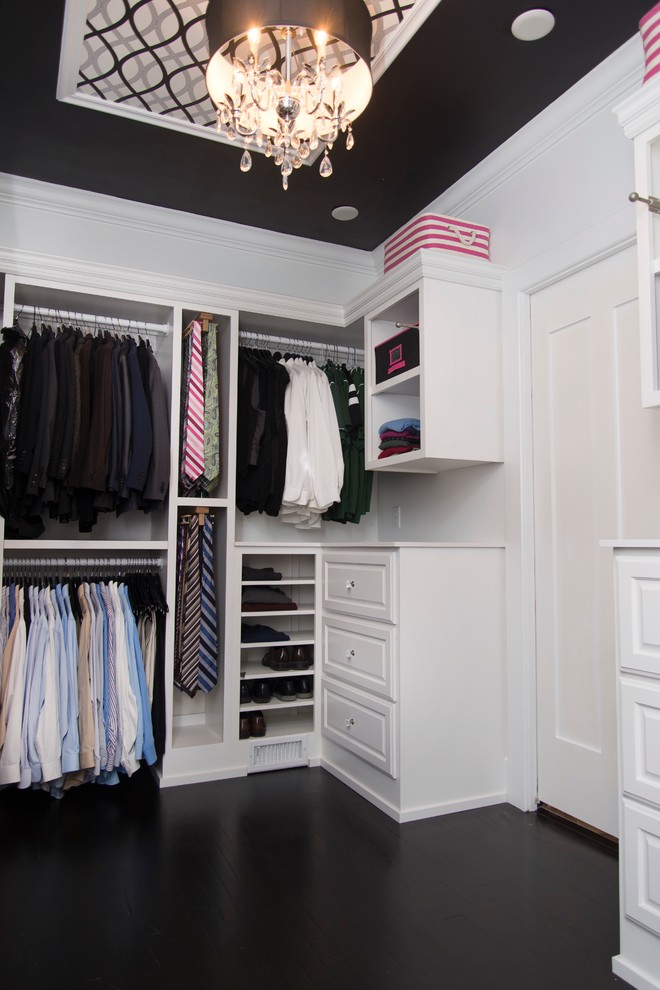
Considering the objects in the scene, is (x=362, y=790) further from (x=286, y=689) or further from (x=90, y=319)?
(x=90, y=319)

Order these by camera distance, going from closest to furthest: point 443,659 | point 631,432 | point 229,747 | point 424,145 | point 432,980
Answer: point 432,980 < point 631,432 < point 443,659 < point 424,145 < point 229,747

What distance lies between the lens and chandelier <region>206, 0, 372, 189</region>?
5.63 ft

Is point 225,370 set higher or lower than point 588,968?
higher

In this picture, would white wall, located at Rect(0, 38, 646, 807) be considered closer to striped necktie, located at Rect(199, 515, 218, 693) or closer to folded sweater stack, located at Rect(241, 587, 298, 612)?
folded sweater stack, located at Rect(241, 587, 298, 612)

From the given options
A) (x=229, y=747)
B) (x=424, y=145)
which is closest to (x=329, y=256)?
(x=424, y=145)

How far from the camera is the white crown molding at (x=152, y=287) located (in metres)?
2.81

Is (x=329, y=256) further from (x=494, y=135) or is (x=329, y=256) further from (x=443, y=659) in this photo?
(x=443, y=659)

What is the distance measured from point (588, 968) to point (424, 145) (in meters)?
2.85

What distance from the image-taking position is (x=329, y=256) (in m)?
3.71

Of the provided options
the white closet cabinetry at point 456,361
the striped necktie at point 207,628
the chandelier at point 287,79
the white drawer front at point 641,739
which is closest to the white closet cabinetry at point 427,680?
the white closet cabinetry at point 456,361

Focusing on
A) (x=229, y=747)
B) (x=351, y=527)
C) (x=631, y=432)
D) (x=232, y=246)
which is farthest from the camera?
(x=351, y=527)

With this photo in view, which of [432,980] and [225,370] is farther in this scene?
[225,370]

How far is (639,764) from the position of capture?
1522mm

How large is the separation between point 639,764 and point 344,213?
9.15ft
